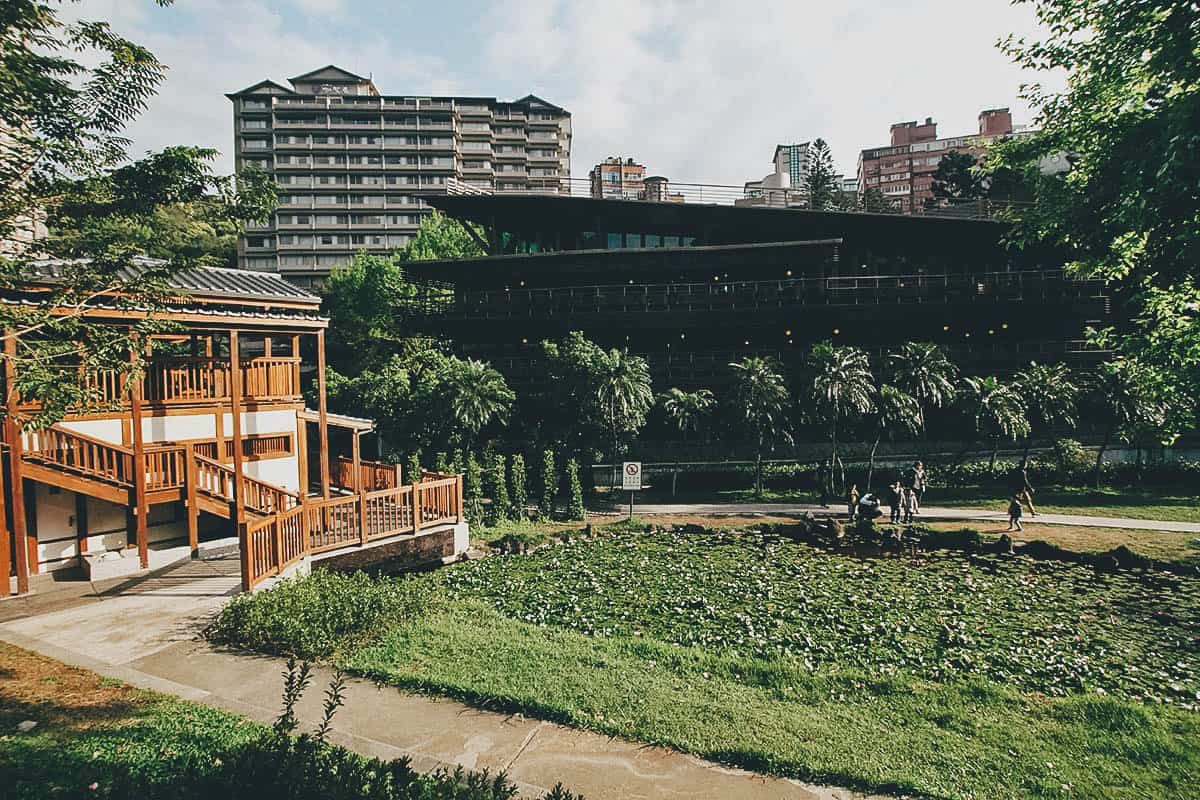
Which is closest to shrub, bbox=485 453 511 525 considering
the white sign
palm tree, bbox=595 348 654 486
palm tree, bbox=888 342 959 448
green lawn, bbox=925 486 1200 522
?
the white sign

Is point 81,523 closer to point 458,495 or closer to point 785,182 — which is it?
point 458,495

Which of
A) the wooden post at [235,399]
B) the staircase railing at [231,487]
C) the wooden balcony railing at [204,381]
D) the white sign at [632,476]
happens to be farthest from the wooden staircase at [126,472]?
the white sign at [632,476]

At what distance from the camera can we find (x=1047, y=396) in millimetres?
26219

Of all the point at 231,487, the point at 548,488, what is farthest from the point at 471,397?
the point at 231,487

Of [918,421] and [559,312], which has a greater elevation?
[559,312]

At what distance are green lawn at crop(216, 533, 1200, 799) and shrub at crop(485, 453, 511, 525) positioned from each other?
5632 mm

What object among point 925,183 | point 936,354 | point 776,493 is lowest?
point 776,493

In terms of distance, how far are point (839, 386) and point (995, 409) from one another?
22.7 feet

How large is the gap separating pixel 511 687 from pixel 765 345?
2852cm

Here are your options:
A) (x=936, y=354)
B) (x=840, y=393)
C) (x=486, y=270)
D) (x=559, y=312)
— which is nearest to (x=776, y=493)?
(x=840, y=393)

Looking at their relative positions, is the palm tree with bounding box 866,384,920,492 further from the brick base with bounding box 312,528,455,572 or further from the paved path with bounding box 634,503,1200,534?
the brick base with bounding box 312,528,455,572

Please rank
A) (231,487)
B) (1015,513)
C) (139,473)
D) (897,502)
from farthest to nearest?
1. (897,502)
2. (1015,513)
3. (231,487)
4. (139,473)

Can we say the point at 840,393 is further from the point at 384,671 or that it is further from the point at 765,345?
the point at 384,671

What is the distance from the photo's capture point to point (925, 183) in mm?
107875
